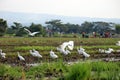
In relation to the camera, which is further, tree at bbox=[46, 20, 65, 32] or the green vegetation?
tree at bbox=[46, 20, 65, 32]

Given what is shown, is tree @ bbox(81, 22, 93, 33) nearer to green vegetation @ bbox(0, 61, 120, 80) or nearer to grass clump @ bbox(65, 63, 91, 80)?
green vegetation @ bbox(0, 61, 120, 80)

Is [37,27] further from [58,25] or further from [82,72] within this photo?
[82,72]

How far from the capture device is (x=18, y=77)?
29.0 feet

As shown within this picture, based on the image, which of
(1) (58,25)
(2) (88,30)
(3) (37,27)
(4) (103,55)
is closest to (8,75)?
(4) (103,55)

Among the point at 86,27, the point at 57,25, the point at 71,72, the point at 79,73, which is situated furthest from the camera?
the point at 86,27

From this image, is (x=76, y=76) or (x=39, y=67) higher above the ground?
(x=76, y=76)

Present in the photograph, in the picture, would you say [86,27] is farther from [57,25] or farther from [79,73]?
[79,73]

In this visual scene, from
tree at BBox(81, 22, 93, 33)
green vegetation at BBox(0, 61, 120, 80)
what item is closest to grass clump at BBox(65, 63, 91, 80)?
green vegetation at BBox(0, 61, 120, 80)

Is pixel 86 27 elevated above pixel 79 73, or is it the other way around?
pixel 79 73

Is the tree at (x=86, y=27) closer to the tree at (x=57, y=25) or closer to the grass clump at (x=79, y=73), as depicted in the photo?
the tree at (x=57, y=25)

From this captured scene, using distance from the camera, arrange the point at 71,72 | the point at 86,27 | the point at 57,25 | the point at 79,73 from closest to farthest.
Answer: the point at 79,73
the point at 71,72
the point at 57,25
the point at 86,27

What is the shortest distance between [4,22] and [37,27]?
4686mm

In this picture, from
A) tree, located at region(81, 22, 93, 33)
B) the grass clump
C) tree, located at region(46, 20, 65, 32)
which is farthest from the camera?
tree, located at region(81, 22, 93, 33)

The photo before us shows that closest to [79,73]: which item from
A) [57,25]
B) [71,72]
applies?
[71,72]
